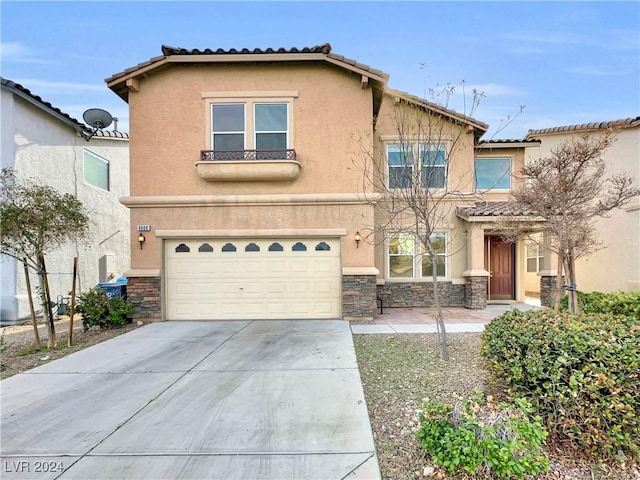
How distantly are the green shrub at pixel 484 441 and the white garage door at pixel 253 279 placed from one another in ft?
21.9

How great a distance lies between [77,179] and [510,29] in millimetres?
16570

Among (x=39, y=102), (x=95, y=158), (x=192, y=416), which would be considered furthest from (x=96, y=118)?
(x=192, y=416)

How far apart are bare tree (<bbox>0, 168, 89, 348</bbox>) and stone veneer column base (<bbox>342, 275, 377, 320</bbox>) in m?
6.81

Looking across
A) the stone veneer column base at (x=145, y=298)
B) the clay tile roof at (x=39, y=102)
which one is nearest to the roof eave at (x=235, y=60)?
the clay tile roof at (x=39, y=102)

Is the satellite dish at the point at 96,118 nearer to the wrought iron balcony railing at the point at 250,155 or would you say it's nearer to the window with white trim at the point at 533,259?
the wrought iron balcony railing at the point at 250,155

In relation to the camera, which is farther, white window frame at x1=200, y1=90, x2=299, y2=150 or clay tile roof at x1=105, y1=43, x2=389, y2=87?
white window frame at x1=200, y1=90, x2=299, y2=150

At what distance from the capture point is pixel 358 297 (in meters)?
9.70

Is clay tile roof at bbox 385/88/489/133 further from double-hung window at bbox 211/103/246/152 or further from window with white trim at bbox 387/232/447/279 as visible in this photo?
double-hung window at bbox 211/103/246/152

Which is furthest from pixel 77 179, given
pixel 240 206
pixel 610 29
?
pixel 610 29

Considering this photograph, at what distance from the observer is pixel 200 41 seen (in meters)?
10.6

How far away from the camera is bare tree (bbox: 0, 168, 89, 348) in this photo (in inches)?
275

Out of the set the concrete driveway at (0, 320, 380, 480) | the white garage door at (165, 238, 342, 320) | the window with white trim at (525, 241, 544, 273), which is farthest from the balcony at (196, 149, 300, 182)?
the window with white trim at (525, 241, 544, 273)

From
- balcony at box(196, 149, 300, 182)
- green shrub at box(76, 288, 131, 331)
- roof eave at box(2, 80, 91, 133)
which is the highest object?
roof eave at box(2, 80, 91, 133)

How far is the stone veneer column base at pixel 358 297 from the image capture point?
380 inches
